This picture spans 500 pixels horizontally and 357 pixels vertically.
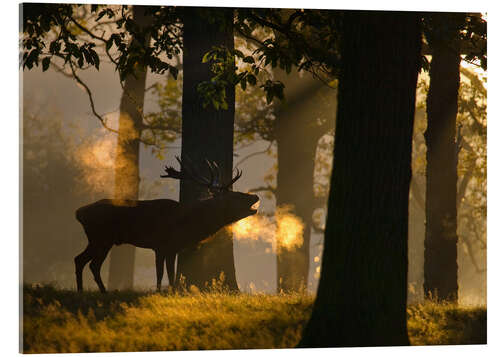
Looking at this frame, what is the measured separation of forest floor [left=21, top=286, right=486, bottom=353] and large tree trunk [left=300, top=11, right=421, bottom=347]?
35.7 inches

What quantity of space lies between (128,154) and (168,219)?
4.34 metres

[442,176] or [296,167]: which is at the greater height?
[296,167]

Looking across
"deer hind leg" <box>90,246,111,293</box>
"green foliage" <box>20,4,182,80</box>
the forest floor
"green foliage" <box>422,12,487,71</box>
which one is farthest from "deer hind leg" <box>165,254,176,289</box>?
"green foliage" <box>422,12,487,71</box>

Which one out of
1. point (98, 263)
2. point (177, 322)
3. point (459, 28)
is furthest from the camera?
point (459, 28)

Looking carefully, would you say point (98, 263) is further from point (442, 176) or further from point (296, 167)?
point (296, 167)

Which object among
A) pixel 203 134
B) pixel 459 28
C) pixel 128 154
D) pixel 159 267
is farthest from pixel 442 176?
pixel 128 154

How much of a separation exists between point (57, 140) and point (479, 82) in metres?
9.11

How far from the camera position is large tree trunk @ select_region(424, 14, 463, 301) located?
12656mm

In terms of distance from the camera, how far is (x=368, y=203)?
785 centimetres

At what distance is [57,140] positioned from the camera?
15.4m

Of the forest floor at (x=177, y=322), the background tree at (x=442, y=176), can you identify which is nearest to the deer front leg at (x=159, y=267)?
the forest floor at (x=177, y=322)

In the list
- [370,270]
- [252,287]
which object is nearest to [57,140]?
[252,287]

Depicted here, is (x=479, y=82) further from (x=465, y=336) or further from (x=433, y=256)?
(x=465, y=336)
